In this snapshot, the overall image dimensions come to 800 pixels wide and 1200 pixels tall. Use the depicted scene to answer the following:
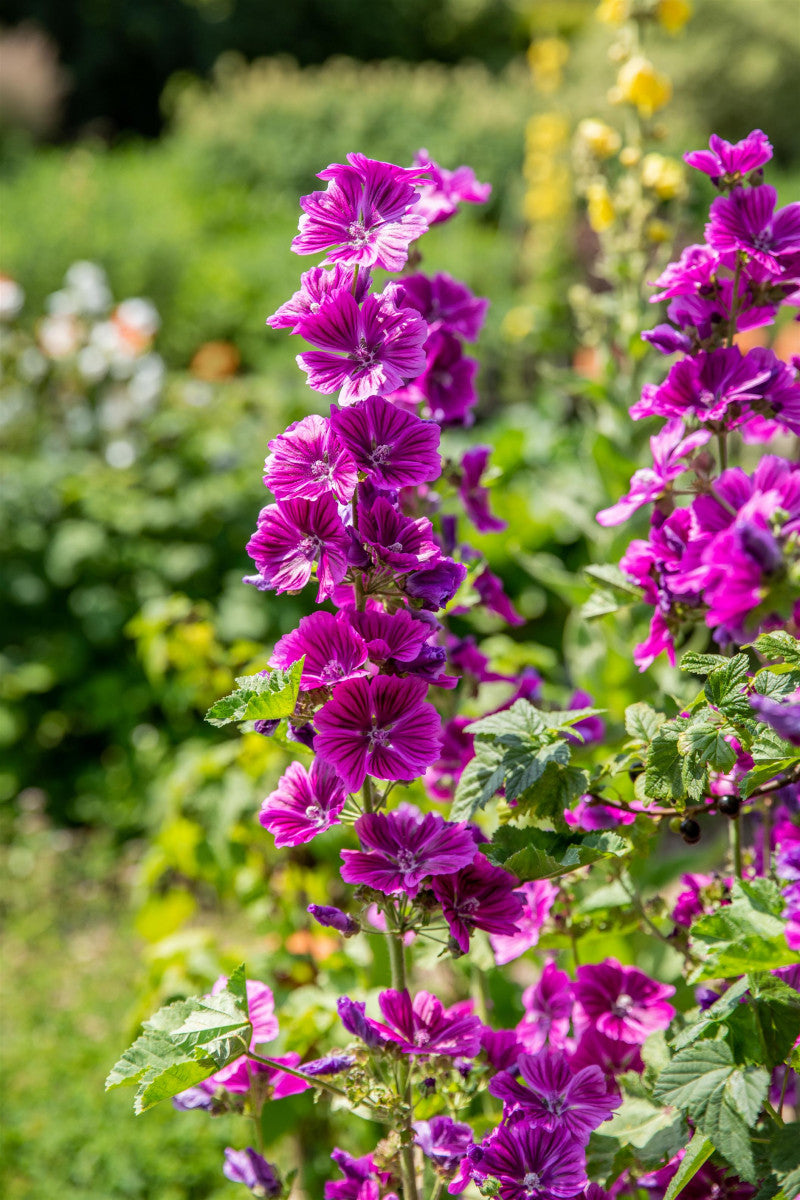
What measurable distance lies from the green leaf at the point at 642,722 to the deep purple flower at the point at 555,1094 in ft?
1.18

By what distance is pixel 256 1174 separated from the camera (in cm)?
121

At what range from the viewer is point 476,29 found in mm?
16047

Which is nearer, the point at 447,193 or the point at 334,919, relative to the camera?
the point at 334,919

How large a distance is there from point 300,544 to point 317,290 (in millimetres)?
250

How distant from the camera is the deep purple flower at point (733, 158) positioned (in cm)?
116

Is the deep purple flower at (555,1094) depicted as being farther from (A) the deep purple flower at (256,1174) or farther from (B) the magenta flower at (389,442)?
(B) the magenta flower at (389,442)

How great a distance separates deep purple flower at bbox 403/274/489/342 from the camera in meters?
1.40

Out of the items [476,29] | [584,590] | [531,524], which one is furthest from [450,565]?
[476,29]

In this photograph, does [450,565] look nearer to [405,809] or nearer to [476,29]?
[405,809]

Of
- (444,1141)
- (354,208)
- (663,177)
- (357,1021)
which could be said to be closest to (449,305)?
(354,208)

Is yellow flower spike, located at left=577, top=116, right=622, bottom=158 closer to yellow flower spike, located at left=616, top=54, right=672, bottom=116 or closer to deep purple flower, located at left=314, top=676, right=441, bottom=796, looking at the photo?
yellow flower spike, located at left=616, top=54, right=672, bottom=116

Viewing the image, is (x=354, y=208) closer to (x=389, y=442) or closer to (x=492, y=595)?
(x=389, y=442)

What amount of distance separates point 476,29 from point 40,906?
1607cm

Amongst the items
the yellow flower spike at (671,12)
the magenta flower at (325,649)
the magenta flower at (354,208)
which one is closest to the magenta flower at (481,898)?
the magenta flower at (325,649)
